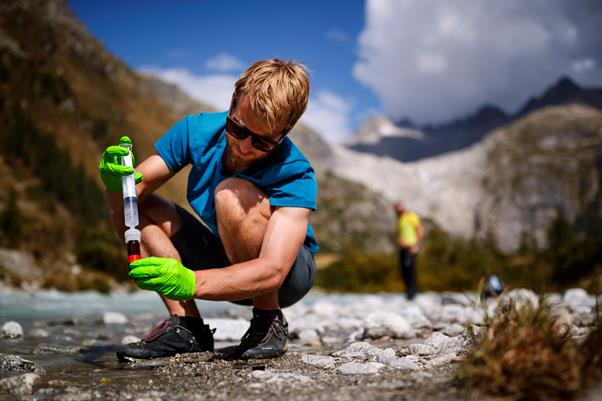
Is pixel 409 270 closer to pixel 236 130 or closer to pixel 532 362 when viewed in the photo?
pixel 236 130

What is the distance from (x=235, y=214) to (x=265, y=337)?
86 cm

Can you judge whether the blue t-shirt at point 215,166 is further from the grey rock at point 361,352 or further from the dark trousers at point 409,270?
the dark trousers at point 409,270

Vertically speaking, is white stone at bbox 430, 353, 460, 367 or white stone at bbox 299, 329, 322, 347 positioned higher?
white stone at bbox 430, 353, 460, 367

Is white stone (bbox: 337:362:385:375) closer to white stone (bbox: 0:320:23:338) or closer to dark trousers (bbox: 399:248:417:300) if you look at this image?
white stone (bbox: 0:320:23:338)

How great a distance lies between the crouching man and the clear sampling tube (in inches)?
2.4

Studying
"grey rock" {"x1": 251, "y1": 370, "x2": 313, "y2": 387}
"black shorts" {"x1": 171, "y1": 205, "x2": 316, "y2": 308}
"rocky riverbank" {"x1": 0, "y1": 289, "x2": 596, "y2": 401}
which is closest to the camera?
"rocky riverbank" {"x1": 0, "y1": 289, "x2": 596, "y2": 401}

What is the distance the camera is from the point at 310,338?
13.7 ft

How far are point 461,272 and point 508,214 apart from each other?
172 m

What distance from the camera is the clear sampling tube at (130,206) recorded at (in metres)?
2.46

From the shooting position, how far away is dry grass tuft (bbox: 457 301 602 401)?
5.24 feet

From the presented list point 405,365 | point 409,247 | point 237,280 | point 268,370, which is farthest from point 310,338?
point 409,247

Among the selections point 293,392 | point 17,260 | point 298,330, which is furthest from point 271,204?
point 17,260

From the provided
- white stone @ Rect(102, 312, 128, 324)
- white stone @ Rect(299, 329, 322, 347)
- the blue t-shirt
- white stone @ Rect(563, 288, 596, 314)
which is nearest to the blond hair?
the blue t-shirt

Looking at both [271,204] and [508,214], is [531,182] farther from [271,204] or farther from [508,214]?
[271,204]
